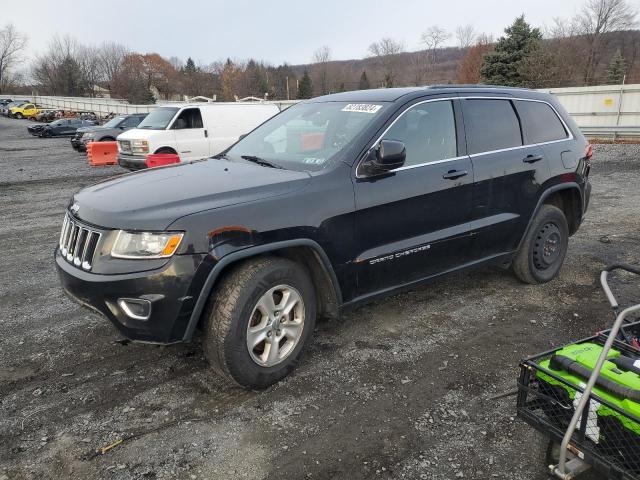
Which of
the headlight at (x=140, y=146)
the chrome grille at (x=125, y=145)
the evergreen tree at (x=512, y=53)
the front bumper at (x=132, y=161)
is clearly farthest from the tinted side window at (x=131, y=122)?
the evergreen tree at (x=512, y=53)

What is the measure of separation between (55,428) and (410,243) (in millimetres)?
2598

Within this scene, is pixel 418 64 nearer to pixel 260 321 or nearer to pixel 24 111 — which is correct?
pixel 24 111

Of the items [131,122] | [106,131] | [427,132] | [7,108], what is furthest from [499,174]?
[7,108]

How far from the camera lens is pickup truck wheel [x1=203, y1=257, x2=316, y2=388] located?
9.60ft

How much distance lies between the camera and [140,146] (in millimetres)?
12094

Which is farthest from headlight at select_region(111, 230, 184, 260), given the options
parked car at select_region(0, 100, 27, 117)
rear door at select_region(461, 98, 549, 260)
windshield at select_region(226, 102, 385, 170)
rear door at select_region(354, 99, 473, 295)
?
parked car at select_region(0, 100, 27, 117)

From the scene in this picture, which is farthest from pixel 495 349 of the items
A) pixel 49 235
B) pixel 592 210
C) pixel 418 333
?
pixel 49 235

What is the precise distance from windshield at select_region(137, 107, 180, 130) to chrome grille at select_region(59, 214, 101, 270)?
32.1 ft

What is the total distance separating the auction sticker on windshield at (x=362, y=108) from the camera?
12.4 ft

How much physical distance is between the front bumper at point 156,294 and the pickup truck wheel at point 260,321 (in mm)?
198

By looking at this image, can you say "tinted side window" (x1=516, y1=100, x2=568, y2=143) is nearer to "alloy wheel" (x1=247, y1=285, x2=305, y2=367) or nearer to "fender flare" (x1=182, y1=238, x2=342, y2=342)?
"fender flare" (x1=182, y1=238, x2=342, y2=342)

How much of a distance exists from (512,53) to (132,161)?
2943 cm

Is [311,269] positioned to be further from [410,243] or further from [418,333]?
[418,333]

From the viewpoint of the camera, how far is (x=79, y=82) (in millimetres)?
84125
